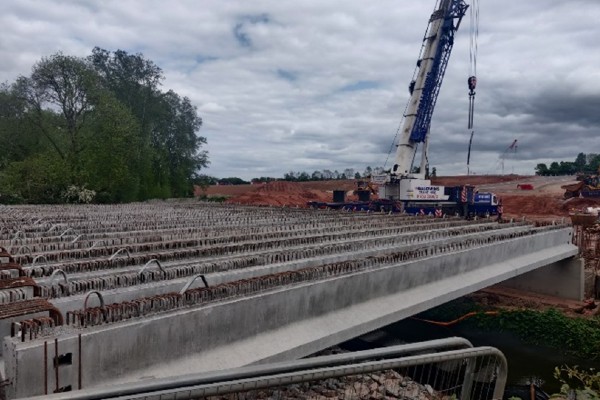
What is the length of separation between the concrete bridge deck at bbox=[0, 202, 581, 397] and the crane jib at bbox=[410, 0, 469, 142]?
14.4 m

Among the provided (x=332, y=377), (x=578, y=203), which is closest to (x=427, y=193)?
(x=578, y=203)

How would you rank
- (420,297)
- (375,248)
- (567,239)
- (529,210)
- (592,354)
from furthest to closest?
(529,210)
(567,239)
(592,354)
(375,248)
(420,297)

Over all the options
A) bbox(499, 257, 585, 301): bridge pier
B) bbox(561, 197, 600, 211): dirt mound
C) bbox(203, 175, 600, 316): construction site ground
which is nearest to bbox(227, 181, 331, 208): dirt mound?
bbox(203, 175, 600, 316): construction site ground

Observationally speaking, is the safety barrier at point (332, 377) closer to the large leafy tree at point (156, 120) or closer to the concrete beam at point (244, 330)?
the concrete beam at point (244, 330)

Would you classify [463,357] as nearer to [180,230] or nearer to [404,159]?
[180,230]

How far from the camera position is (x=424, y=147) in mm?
26453

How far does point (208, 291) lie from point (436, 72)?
23050mm

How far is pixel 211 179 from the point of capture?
49000 millimetres

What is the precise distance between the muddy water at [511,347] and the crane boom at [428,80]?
41.9 feet

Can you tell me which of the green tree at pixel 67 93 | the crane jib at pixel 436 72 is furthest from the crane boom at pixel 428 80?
the green tree at pixel 67 93

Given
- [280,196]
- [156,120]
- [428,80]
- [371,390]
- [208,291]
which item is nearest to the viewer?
[371,390]

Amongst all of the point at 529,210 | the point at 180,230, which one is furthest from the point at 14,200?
the point at 529,210

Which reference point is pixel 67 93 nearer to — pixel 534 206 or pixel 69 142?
pixel 69 142

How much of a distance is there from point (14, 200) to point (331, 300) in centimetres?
2436
